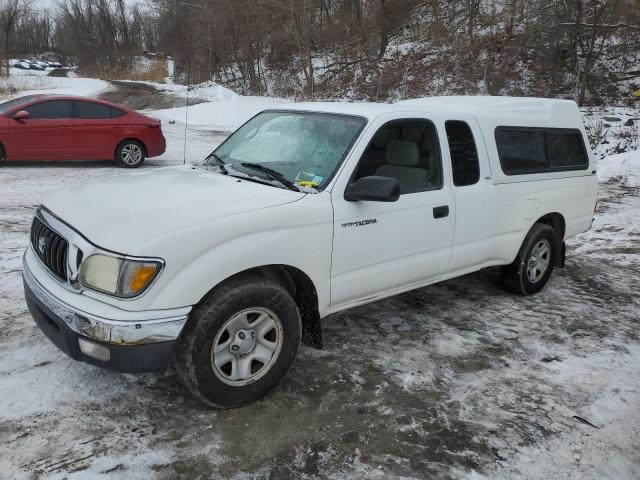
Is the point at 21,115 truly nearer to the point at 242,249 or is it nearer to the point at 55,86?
the point at 242,249

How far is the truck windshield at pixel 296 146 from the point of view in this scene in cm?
367

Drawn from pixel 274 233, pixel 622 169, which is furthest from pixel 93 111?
pixel 622 169

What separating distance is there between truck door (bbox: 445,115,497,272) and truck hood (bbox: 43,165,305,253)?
1503 millimetres

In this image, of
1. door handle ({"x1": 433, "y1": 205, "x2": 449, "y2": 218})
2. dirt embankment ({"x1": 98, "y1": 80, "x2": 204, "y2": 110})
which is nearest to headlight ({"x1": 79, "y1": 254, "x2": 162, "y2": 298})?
door handle ({"x1": 433, "y1": 205, "x2": 449, "y2": 218})

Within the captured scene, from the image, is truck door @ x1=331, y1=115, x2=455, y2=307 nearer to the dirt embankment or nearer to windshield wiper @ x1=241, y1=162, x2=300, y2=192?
windshield wiper @ x1=241, y1=162, x2=300, y2=192

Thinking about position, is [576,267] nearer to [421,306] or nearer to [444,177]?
[421,306]

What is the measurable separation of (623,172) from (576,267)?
21.0ft

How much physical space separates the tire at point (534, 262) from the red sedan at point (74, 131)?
878cm

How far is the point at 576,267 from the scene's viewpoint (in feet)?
→ 21.2

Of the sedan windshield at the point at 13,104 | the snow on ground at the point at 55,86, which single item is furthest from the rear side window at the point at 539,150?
the snow on ground at the point at 55,86

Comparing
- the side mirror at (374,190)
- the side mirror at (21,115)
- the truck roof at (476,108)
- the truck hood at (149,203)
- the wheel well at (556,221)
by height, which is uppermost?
the truck roof at (476,108)

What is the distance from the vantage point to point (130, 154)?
38.1 feet

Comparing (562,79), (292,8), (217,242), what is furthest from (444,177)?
(292,8)

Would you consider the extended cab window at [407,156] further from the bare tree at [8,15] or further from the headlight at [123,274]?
the bare tree at [8,15]
